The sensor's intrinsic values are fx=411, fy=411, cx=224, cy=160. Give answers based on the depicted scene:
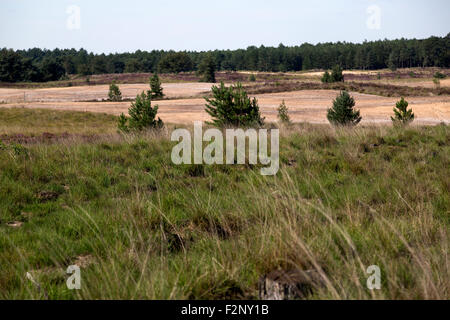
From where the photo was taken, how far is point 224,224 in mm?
4199

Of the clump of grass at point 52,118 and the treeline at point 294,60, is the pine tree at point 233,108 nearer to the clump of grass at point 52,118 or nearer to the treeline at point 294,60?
the clump of grass at point 52,118

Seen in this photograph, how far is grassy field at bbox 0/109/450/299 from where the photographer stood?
9.09 ft

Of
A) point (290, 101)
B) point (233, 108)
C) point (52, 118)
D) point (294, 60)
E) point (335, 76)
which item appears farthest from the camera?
point (294, 60)

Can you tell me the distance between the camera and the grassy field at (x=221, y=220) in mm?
2770

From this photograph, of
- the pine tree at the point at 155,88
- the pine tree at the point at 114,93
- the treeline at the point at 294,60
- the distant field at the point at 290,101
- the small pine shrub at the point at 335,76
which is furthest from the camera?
the treeline at the point at 294,60

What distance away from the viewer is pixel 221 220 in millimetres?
4312

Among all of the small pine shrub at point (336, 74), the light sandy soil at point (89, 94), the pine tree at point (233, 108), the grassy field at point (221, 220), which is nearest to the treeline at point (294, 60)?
the light sandy soil at point (89, 94)

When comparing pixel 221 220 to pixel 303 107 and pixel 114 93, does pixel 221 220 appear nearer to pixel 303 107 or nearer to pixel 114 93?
pixel 303 107

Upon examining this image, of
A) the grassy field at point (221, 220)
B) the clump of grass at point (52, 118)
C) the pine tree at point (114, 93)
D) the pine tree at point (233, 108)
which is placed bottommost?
the clump of grass at point (52, 118)

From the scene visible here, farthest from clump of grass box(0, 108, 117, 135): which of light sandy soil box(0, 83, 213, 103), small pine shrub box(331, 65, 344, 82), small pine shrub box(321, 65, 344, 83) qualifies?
small pine shrub box(321, 65, 344, 83)

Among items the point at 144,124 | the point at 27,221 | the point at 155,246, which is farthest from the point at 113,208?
the point at 144,124

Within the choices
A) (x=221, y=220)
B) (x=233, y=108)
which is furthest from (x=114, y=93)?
(x=221, y=220)

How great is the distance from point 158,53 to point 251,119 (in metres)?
163
